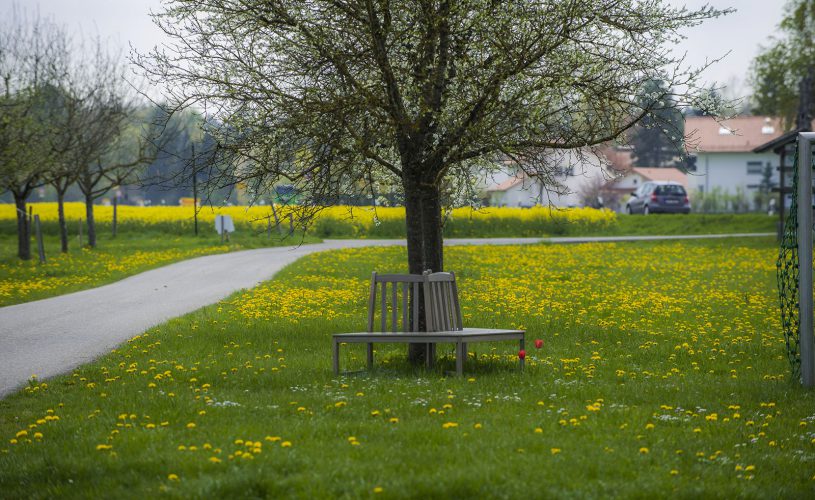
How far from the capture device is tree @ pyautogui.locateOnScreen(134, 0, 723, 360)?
10531 millimetres

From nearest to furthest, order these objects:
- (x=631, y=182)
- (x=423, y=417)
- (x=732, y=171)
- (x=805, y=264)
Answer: (x=423, y=417), (x=805, y=264), (x=732, y=171), (x=631, y=182)

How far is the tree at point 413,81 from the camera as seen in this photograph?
10.5 m

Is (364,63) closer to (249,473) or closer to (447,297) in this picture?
(447,297)

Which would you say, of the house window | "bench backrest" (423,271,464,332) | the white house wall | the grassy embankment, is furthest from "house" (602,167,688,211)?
"bench backrest" (423,271,464,332)

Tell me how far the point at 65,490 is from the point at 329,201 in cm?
638

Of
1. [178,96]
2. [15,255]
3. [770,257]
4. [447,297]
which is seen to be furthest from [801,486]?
[15,255]

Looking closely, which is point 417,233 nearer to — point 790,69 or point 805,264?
point 805,264

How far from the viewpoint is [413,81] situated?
1119cm

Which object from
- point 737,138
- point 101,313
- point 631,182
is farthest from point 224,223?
point 631,182

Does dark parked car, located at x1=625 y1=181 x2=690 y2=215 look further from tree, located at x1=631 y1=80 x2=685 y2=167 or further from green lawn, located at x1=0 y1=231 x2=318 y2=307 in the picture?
tree, located at x1=631 y1=80 x2=685 y2=167

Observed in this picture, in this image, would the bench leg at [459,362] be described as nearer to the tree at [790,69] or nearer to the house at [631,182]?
the tree at [790,69]

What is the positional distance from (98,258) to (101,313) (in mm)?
Answer: 16242

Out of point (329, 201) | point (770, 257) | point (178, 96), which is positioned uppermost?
point (178, 96)

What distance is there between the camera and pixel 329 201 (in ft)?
38.8
